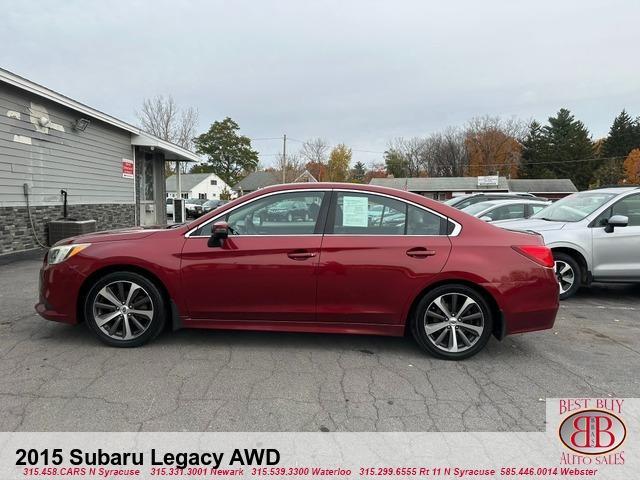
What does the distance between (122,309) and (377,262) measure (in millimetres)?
2390

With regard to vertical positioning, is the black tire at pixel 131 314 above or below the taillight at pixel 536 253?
below

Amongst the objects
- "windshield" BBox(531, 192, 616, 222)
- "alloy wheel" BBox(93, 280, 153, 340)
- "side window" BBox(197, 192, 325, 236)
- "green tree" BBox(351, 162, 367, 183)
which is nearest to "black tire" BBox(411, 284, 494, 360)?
"side window" BBox(197, 192, 325, 236)

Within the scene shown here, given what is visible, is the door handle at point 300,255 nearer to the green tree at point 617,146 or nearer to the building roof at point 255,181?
the building roof at point 255,181

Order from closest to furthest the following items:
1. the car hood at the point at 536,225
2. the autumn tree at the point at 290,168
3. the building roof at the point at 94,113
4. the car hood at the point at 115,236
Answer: the car hood at the point at 115,236 < the car hood at the point at 536,225 < the building roof at the point at 94,113 < the autumn tree at the point at 290,168

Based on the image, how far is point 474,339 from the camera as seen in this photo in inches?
145

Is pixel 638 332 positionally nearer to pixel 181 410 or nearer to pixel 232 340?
pixel 232 340

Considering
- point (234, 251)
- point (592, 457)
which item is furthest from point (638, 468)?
point (234, 251)

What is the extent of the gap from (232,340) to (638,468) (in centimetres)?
323

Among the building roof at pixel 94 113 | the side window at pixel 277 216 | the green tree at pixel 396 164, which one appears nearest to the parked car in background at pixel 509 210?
the side window at pixel 277 216

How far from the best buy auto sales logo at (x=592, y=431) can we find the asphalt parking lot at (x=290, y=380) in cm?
16

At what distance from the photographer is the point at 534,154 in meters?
67.7

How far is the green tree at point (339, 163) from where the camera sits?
74.5 meters

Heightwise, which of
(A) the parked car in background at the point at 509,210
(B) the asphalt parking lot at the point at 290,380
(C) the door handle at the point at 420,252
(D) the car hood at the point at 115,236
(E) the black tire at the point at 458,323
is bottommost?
(B) the asphalt parking lot at the point at 290,380

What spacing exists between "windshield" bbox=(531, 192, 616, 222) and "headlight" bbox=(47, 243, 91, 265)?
21.3 feet
